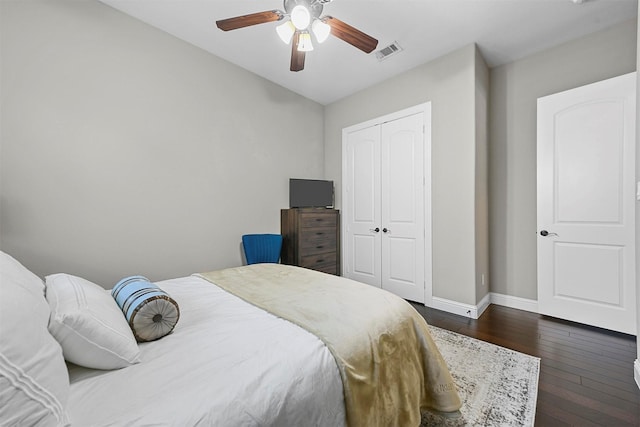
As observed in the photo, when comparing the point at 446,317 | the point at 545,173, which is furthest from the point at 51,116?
the point at 545,173

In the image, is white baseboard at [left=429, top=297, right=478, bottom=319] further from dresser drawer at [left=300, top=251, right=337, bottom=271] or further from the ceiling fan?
the ceiling fan

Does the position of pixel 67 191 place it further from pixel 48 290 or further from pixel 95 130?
pixel 48 290

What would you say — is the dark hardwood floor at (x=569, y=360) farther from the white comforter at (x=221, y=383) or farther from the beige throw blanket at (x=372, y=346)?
the white comforter at (x=221, y=383)

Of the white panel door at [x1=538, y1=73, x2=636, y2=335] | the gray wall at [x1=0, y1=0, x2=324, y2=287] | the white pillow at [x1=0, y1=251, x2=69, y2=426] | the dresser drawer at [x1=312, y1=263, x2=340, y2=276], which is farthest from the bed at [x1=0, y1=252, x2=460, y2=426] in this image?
the white panel door at [x1=538, y1=73, x2=636, y2=335]

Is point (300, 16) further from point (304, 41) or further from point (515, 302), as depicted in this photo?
point (515, 302)

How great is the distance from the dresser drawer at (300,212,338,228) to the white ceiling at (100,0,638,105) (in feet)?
5.79

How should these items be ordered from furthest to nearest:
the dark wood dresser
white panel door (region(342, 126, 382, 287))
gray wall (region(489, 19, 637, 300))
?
white panel door (region(342, 126, 382, 287)) < the dark wood dresser < gray wall (region(489, 19, 637, 300))

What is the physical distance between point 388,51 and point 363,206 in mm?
1833

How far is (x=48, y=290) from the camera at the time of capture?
1.02m

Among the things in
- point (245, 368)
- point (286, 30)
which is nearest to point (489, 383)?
point (245, 368)

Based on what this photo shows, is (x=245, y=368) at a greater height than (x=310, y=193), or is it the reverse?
(x=310, y=193)

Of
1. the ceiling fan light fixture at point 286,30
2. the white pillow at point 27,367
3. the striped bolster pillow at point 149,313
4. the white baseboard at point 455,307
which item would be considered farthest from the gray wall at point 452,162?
the white pillow at point 27,367

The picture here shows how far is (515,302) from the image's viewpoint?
286cm

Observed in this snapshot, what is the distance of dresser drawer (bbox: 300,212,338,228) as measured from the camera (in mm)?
3303
